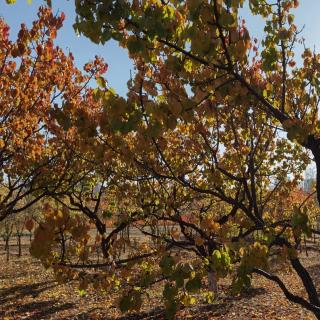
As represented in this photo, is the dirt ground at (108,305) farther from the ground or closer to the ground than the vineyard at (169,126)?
closer to the ground

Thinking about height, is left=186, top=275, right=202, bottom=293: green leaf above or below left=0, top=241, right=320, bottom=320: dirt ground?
above

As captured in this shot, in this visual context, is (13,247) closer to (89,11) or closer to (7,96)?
(7,96)

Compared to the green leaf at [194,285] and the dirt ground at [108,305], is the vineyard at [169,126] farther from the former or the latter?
the dirt ground at [108,305]

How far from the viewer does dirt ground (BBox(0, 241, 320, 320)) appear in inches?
540

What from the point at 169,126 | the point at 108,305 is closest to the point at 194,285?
the point at 169,126

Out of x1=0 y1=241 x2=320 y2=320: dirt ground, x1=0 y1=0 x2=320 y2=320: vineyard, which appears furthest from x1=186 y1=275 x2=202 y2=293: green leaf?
x1=0 y1=241 x2=320 y2=320: dirt ground

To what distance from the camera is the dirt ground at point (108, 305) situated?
1372 cm

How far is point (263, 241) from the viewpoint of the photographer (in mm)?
3463

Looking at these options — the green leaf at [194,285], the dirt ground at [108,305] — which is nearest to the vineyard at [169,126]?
the green leaf at [194,285]

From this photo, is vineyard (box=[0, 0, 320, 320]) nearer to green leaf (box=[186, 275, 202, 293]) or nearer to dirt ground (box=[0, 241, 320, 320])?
green leaf (box=[186, 275, 202, 293])

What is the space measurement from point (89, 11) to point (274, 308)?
14051 mm

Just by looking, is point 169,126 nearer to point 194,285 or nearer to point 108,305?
point 194,285

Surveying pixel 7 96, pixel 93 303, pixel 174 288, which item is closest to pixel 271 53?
pixel 174 288

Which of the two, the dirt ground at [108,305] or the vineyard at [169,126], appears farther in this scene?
the dirt ground at [108,305]
